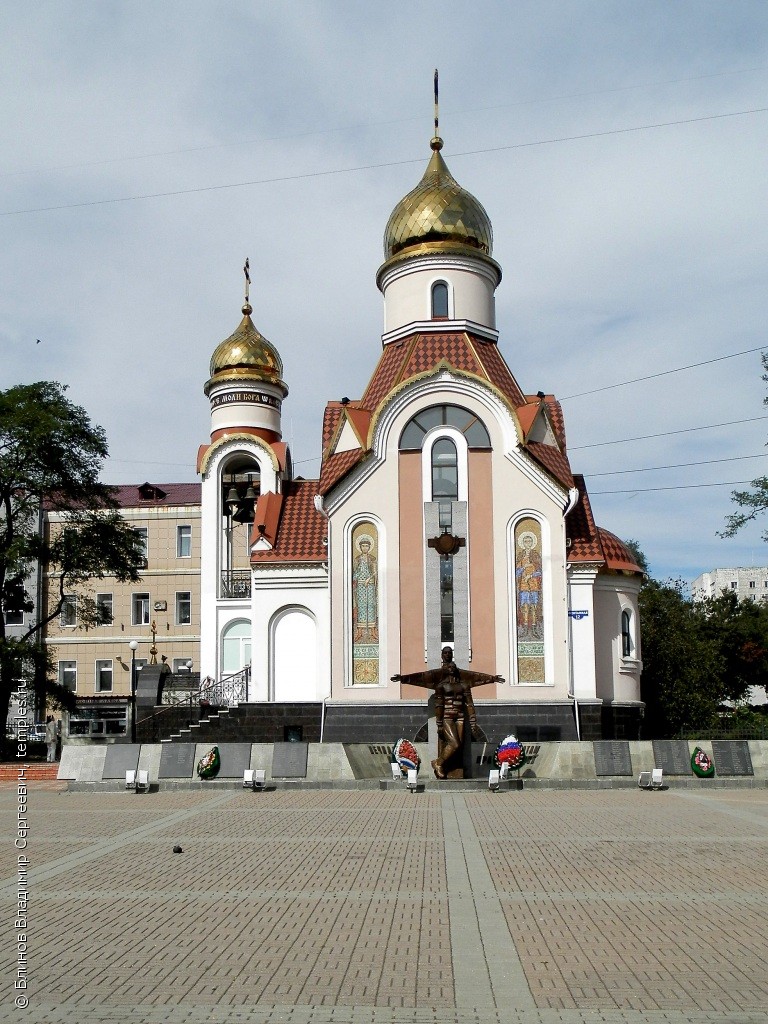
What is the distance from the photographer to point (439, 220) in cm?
3117

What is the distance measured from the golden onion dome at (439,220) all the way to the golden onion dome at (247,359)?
685cm

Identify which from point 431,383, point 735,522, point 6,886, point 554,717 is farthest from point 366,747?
point 735,522

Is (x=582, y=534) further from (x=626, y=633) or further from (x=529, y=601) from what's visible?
(x=626, y=633)

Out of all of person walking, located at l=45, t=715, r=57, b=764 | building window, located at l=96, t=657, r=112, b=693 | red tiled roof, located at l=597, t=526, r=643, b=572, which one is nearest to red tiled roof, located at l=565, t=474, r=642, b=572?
red tiled roof, located at l=597, t=526, r=643, b=572

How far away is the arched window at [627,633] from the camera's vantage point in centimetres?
2967

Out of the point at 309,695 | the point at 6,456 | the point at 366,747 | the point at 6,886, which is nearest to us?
the point at 6,886

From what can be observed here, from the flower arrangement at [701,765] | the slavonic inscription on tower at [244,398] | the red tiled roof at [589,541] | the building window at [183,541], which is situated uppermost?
the slavonic inscription on tower at [244,398]

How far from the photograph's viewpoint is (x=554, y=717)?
26.9 m

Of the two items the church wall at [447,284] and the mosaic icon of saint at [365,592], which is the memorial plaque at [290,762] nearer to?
the mosaic icon of saint at [365,592]

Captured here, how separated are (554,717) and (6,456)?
16.4 meters

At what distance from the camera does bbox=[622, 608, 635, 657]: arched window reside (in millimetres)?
29672

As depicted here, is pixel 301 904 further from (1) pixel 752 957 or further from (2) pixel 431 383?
(2) pixel 431 383

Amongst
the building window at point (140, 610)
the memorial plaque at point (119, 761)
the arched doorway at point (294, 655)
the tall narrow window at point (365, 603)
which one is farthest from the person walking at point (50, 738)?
the memorial plaque at point (119, 761)

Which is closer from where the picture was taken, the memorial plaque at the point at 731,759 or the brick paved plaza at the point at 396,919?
the brick paved plaza at the point at 396,919
